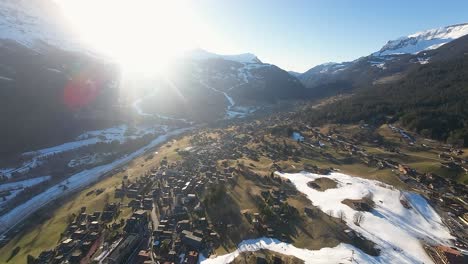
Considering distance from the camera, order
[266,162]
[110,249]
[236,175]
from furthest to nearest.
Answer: [266,162] < [236,175] < [110,249]

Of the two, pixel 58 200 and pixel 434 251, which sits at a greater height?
pixel 434 251

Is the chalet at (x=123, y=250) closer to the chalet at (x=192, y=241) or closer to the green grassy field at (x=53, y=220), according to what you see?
the chalet at (x=192, y=241)

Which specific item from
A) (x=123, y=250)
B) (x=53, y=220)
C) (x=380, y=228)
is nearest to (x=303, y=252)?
(x=380, y=228)

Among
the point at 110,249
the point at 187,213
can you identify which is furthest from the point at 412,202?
the point at 110,249

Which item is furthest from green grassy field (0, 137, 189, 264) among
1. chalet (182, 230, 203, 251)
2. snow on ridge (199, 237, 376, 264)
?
snow on ridge (199, 237, 376, 264)

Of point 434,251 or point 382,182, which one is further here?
point 382,182

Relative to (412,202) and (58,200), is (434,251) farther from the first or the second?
(58,200)
